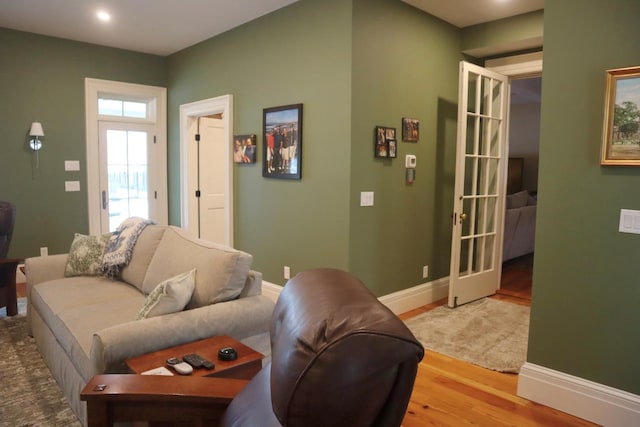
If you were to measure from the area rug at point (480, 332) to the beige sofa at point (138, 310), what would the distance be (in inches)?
65.2

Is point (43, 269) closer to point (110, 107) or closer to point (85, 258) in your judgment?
point (85, 258)

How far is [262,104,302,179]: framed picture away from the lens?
399 cm

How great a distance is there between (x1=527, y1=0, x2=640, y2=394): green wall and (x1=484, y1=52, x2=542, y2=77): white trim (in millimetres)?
2128

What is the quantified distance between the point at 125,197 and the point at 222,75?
7.07 ft

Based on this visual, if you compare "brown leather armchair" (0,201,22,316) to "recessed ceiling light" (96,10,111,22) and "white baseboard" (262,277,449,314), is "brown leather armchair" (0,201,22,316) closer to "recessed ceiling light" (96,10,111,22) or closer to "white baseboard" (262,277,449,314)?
"recessed ceiling light" (96,10,111,22)

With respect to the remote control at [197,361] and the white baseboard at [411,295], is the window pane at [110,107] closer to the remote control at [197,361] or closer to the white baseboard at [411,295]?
the white baseboard at [411,295]

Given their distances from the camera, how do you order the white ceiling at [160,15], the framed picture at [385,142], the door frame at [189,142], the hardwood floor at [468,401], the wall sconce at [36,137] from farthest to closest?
the wall sconce at [36,137] < the door frame at [189,142] < the white ceiling at [160,15] < the framed picture at [385,142] < the hardwood floor at [468,401]

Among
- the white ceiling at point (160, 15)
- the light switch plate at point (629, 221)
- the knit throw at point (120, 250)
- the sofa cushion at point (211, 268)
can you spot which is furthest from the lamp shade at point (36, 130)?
the light switch plate at point (629, 221)

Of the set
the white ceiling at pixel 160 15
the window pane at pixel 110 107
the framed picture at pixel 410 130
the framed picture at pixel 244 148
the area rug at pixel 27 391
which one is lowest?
the area rug at pixel 27 391

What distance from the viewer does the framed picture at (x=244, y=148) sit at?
4492 mm

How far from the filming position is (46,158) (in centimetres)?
513

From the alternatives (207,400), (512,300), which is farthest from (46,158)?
(512,300)

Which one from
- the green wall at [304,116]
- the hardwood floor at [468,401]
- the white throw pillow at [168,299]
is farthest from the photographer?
the green wall at [304,116]

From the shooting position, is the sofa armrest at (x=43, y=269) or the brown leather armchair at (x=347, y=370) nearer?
the brown leather armchair at (x=347, y=370)
